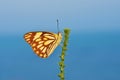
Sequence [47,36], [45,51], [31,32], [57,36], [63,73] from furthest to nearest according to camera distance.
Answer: [31,32]
[47,36]
[45,51]
[57,36]
[63,73]

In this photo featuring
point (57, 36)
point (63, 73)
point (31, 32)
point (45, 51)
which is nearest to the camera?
point (63, 73)

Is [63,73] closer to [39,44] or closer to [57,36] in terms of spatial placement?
[57,36]

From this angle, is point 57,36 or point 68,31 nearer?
point 68,31

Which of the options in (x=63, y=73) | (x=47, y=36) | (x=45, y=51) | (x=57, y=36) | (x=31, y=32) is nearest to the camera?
(x=63, y=73)

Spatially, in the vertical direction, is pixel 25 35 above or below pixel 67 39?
below

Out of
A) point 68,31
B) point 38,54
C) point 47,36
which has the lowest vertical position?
point 38,54

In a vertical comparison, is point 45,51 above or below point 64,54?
below

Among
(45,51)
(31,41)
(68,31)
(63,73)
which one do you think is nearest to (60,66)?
(63,73)

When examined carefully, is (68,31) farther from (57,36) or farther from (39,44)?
(39,44)

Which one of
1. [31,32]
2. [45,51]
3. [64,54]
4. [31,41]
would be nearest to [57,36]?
[45,51]
